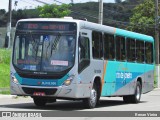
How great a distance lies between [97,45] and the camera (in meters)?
19.7

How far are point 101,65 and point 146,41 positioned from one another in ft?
21.5

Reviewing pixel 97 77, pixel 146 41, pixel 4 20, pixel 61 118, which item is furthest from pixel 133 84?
pixel 4 20

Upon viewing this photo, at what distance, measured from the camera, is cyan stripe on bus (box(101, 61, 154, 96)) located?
68.0 ft

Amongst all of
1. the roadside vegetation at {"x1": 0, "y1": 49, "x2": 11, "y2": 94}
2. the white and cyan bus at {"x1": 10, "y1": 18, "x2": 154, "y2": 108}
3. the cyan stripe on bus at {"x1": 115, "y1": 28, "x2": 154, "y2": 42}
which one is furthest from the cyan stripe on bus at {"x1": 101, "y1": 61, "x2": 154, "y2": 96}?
the roadside vegetation at {"x1": 0, "y1": 49, "x2": 11, "y2": 94}

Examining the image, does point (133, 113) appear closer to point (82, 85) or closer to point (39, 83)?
point (82, 85)

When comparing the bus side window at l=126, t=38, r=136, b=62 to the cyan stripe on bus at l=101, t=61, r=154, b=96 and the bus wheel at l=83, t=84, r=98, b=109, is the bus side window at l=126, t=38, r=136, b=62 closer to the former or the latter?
the cyan stripe on bus at l=101, t=61, r=154, b=96

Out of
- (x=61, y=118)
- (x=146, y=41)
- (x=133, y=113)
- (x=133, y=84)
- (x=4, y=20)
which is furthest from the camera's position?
(x=4, y=20)

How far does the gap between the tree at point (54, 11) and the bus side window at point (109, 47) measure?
5400 cm

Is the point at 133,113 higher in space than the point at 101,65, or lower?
lower

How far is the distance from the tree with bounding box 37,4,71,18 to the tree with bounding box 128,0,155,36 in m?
17.3

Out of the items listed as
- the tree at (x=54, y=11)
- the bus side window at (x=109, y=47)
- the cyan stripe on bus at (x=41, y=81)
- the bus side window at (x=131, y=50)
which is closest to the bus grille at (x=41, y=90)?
the cyan stripe on bus at (x=41, y=81)

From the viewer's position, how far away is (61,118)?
49.3 ft

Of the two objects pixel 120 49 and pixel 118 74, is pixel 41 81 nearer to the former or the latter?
pixel 118 74

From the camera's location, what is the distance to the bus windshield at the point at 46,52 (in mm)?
17906
